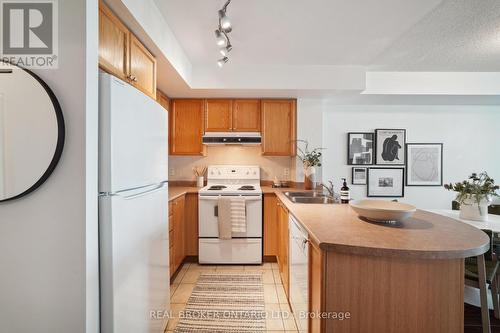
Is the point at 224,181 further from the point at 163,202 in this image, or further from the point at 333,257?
the point at 333,257

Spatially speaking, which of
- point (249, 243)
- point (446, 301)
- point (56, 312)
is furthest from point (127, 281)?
point (249, 243)

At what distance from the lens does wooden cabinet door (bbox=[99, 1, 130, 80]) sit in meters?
1.29

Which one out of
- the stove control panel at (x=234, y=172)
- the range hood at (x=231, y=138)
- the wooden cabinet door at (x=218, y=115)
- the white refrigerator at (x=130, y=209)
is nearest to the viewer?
the white refrigerator at (x=130, y=209)

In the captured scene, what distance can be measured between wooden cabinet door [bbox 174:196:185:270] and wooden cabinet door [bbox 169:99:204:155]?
2.58 ft

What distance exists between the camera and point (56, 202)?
38.0 inches

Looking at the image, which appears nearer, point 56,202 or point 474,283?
point 56,202

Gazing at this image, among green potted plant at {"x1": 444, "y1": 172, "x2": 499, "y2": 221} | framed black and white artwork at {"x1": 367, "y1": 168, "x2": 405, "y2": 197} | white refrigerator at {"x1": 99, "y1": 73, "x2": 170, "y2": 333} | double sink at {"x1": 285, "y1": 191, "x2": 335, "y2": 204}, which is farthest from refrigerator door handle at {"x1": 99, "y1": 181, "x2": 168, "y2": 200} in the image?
framed black and white artwork at {"x1": 367, "y1": 168, "x2": 405, "y2": 197}

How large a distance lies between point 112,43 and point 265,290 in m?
2.46

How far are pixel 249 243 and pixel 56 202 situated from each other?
7.10 feet

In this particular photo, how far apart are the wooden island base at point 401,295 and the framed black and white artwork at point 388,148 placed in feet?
9.50

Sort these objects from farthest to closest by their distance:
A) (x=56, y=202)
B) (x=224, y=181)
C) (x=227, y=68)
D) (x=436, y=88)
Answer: (x=224, y=181), (x=436, y=88), (x=227, y=68), (x=56, y=202)

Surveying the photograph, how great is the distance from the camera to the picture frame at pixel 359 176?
358 cm

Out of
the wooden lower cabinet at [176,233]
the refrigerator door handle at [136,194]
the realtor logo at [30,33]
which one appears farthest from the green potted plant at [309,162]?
the realtor logo at [30,33]

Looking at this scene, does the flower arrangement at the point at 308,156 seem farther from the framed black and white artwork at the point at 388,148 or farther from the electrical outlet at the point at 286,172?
the framed black and white artwork at the point at 388,148
